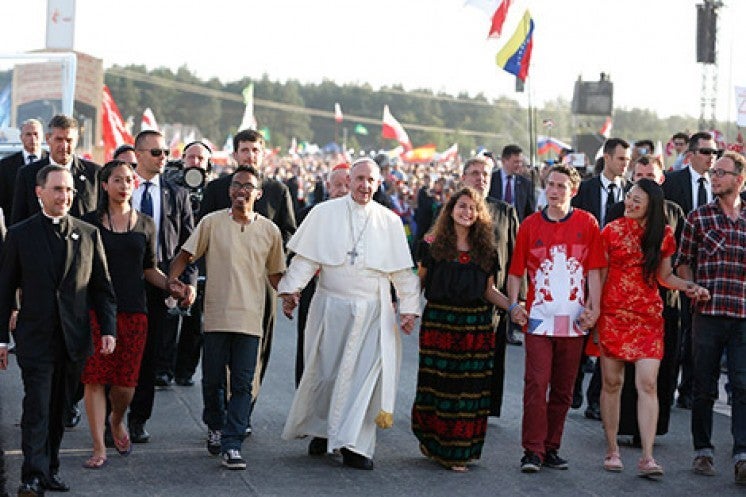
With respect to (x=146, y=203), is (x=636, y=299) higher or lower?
lower

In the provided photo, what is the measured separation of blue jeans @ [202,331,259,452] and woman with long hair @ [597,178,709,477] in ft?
7.67

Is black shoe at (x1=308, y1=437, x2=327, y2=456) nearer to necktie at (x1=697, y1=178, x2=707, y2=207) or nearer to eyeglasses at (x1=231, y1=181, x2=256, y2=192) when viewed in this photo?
eyeglasses at (x1=231, y1=181, x2=256, y2=192)

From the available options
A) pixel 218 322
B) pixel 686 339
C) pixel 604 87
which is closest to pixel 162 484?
pixel 218 322

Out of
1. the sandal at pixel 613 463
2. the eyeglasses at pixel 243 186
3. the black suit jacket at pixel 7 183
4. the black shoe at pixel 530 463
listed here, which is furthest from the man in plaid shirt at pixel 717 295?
the black suit jacket at pixel 7 183

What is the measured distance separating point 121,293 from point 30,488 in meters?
1.72

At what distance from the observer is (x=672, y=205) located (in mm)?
11289

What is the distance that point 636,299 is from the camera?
32.7 ft

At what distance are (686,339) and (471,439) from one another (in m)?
3.64

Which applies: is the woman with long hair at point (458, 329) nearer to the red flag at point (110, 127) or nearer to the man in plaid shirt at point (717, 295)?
the man in plaid shirt at point (717, 295)

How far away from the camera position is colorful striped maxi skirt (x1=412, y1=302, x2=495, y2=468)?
981 centimetres

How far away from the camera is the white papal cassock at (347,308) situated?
994 centimetres

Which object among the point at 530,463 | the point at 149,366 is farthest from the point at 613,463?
the point at 149,366

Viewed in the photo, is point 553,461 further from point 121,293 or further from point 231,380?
point 121,293

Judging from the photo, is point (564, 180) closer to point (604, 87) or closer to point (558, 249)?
point (558, 249)
